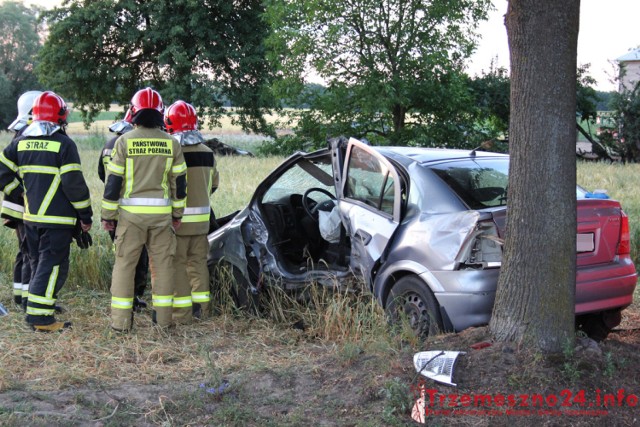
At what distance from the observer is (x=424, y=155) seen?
5.32 meters

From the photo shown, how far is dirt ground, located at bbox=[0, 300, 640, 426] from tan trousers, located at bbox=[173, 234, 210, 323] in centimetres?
159

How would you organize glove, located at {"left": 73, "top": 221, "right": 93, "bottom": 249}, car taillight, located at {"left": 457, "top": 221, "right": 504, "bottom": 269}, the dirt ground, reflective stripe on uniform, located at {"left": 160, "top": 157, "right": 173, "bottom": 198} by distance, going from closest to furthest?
the dirt ground
car taillight, located at {"left": 457, "top": 221, "right": 504, "bottom": 269}
reflective stripe on uniform, located at {"left": 160, "top": 157, "right": 173, "bottom": 198}
glove, located at {"left": 73, "top": 221, "right": 93, "bottom": 249}

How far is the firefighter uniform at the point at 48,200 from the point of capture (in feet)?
18.5

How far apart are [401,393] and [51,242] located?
343 centimetres

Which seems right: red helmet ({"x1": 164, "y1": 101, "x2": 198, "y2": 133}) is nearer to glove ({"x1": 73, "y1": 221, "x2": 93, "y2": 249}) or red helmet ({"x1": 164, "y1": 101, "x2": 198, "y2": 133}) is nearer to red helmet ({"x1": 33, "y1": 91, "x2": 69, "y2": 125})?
red helmet ({"x1": 33, "y1": 91, "x2": 69, "y2": 125})

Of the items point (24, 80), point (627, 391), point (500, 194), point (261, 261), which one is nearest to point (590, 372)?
point (627, 391)

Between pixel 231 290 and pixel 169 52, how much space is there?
Answer: 948 inches

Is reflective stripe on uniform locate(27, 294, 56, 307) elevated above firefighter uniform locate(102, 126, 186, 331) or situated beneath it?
situated beneath

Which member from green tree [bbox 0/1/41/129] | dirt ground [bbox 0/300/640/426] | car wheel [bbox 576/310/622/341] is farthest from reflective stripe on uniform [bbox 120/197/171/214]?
green tree [bbox 0/1/41/129]

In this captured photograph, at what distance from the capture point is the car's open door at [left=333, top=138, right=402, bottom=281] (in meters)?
4.92

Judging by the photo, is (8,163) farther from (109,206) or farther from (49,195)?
(109,206)

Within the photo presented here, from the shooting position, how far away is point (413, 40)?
2045 cm

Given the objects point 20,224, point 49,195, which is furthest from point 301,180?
point 20,224

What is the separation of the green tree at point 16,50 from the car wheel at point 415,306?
57.3 meters
